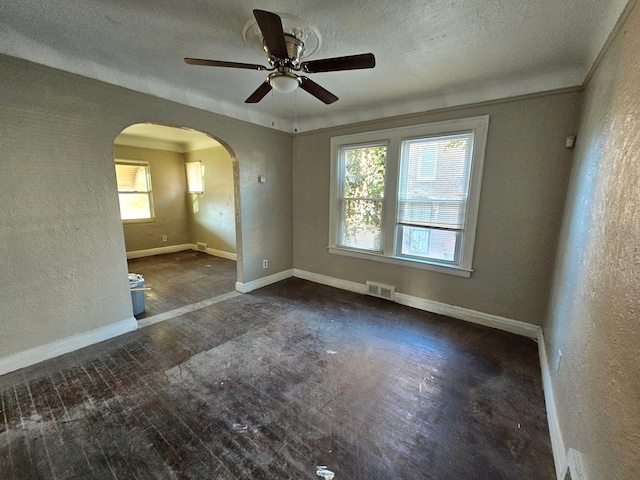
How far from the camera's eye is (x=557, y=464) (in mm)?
1403

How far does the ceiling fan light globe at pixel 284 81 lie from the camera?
5.76 feet

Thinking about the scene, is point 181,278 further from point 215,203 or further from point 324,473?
point 324,473

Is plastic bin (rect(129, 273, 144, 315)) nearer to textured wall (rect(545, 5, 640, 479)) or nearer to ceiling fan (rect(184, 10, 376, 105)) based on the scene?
ceiling fan (rect(184, 10, 376, 105))

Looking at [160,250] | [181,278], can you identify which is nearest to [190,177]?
[160,250]

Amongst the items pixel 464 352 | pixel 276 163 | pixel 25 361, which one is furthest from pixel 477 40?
pixel 25 361

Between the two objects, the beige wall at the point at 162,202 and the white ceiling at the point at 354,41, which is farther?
the beige wall at the point at 162,202

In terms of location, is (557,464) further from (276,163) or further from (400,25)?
(276,163)

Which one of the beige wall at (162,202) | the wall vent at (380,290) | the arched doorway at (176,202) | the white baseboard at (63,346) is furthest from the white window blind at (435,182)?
the beige wall at (162,202)

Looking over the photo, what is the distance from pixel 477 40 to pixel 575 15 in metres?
0.52

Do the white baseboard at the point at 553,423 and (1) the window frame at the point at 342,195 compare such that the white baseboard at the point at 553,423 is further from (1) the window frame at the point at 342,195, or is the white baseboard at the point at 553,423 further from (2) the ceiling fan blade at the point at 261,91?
(2) the ceiling fan blade at the point at 261,91

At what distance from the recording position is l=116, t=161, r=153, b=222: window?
5.57 meters

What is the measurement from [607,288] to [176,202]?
23.7 ft

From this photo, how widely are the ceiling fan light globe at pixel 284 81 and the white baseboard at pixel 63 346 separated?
2754 millimetres

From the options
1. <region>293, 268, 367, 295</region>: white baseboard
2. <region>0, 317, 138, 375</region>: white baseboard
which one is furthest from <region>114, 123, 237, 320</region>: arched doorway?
<region>0, 317, 138, 375</region>: white baseboard
